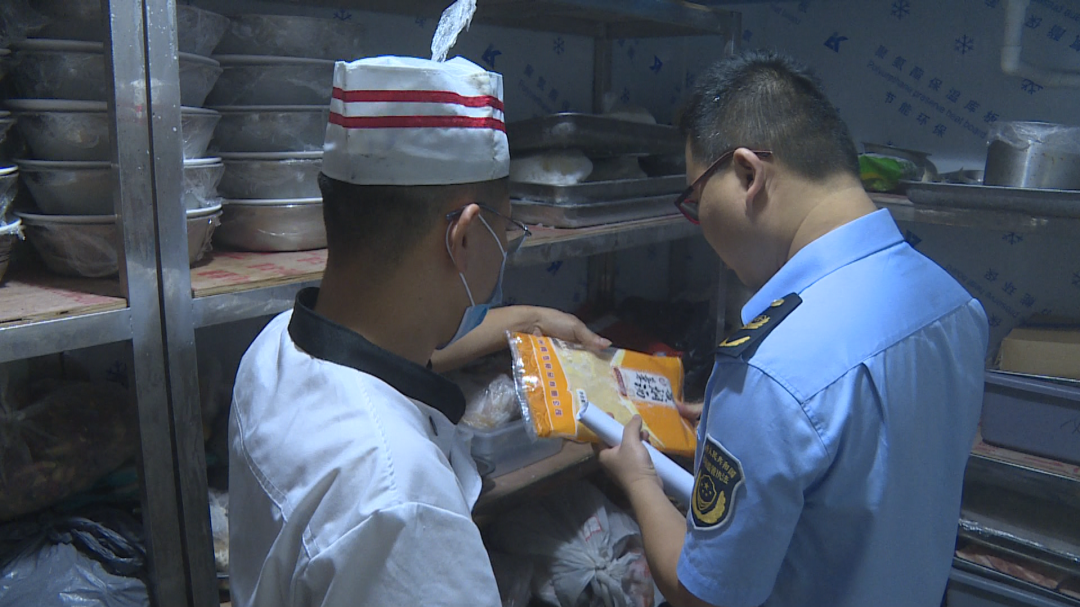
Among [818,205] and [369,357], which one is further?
[818,205]

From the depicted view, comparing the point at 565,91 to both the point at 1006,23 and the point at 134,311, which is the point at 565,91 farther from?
the point at 134,311

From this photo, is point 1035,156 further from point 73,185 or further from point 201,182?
point 73,185

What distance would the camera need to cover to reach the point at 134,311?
38.1 inches

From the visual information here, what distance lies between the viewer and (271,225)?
1293 mm

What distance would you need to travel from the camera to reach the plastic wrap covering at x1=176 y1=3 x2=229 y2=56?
110 centimetres

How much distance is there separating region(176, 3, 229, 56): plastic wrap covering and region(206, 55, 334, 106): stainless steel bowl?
52 millimetres

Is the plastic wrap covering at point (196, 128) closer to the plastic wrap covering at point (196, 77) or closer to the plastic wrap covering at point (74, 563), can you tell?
the plastic wrap covering at point (196, 77)

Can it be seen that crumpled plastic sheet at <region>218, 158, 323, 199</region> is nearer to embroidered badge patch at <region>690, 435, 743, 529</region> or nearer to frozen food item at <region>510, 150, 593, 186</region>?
frozen food item at <region>510, 150, 593, 186</region>

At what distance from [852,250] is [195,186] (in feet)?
3.18

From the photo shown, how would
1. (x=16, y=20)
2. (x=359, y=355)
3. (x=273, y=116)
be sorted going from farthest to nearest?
1. (x=273, y=116)
2. (x=16, y=20)
3. (x=359, y=355)

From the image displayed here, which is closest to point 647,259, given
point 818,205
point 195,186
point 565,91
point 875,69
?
point 565,91

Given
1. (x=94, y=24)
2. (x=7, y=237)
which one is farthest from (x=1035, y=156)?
(x=7, y=237)

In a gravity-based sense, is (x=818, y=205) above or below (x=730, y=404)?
above

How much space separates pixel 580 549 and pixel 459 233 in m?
1.07
